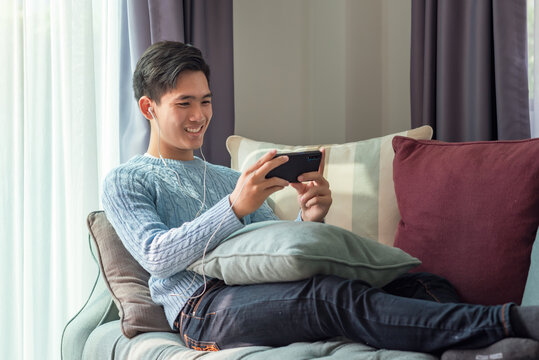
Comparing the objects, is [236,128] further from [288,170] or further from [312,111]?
[288,170]

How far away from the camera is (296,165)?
146 cm

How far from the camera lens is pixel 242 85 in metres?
2.68

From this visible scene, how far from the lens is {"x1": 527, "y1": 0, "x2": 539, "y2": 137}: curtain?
1933 millimetres

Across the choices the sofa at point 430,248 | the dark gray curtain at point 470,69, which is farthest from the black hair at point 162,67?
the dark gray curtain at point 470,69

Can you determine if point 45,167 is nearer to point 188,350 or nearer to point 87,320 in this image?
point 87,320

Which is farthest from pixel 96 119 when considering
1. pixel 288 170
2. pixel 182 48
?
pixel 288 170

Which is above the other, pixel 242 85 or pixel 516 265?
pixel 242 85

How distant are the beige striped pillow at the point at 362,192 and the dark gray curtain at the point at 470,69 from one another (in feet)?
0.82

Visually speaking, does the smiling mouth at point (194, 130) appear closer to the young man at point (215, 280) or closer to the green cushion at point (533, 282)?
the young man at point (215, 280)

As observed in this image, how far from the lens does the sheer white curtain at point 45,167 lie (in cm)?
185

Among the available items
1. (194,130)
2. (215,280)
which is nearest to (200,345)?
(215,280)

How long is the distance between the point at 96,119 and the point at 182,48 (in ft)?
1.91

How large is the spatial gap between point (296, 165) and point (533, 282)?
60cm

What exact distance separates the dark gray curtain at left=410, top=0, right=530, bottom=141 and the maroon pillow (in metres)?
0.45
